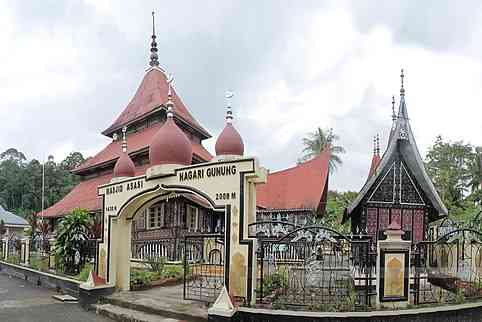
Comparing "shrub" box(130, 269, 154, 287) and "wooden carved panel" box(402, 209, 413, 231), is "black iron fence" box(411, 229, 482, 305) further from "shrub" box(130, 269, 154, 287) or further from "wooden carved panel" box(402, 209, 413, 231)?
"shrub" box(130, 269, 154, 287)

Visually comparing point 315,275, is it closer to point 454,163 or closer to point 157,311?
point 157,311

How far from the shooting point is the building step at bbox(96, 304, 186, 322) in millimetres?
8219

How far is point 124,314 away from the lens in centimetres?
875

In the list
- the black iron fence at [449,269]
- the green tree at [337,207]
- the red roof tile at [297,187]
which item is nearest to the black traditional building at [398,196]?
the green tree at [337,207]

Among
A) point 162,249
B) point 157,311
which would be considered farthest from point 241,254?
point 162,249

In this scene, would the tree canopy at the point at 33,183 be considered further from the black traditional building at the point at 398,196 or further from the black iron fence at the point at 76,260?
the black traditional building at the point at 398,196

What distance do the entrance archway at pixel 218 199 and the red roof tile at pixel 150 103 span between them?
38.5ft

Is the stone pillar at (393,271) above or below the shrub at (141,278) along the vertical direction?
above

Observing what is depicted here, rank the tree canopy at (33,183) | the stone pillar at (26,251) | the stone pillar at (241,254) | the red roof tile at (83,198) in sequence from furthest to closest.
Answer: the tree canopy at (33,183) → the red roof tile at (83,198) → the stone pillar at (26,251) → the stone pillar at (241,254)

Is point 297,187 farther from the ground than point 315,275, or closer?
farther from the ground

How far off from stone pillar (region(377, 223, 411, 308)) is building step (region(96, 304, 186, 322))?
10.7 ft

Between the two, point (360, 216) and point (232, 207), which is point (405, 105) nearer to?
point (360, 216)

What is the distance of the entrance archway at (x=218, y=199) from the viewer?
788 cm

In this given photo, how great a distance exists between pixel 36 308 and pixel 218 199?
469 cm
